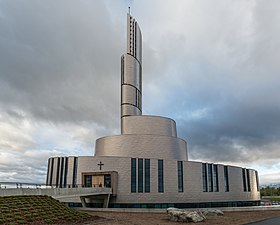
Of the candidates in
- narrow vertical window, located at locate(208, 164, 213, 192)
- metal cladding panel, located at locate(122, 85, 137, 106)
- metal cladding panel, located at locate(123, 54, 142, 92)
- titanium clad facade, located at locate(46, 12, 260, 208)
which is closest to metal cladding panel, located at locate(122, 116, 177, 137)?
titanium clad facade, located at locate(46, 12, 260, 208)

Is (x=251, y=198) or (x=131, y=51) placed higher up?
(x=131, y=51)

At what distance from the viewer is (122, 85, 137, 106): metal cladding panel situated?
63469 millimetres

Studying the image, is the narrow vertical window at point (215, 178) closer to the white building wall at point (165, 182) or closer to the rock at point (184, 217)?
the white building wall at point (165, 182)

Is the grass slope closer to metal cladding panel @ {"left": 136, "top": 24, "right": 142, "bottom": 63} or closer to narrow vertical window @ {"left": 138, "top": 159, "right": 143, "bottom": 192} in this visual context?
narrow vertical window @ {"left": 138, "top": 159, "right": 143, "bottom": 192}

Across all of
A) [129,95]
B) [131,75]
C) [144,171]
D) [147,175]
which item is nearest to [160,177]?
[147,175]

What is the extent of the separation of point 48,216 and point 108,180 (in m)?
24.5

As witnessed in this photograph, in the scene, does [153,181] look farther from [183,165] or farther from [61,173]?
[61,173]

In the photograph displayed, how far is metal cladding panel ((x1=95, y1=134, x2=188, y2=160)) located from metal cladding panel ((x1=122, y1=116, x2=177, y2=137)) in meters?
2.73

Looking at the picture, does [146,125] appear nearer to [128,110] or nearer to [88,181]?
[128,110]

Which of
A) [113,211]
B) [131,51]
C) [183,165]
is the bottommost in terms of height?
[113,211]

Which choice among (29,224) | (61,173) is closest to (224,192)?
(61,173)

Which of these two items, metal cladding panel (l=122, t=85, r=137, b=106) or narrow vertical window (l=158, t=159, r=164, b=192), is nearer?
narrow vertical window (l=158, t=159, r=164, b=192)

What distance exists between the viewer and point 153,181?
46.8 metres

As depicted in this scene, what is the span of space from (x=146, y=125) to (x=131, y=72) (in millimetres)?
14880
